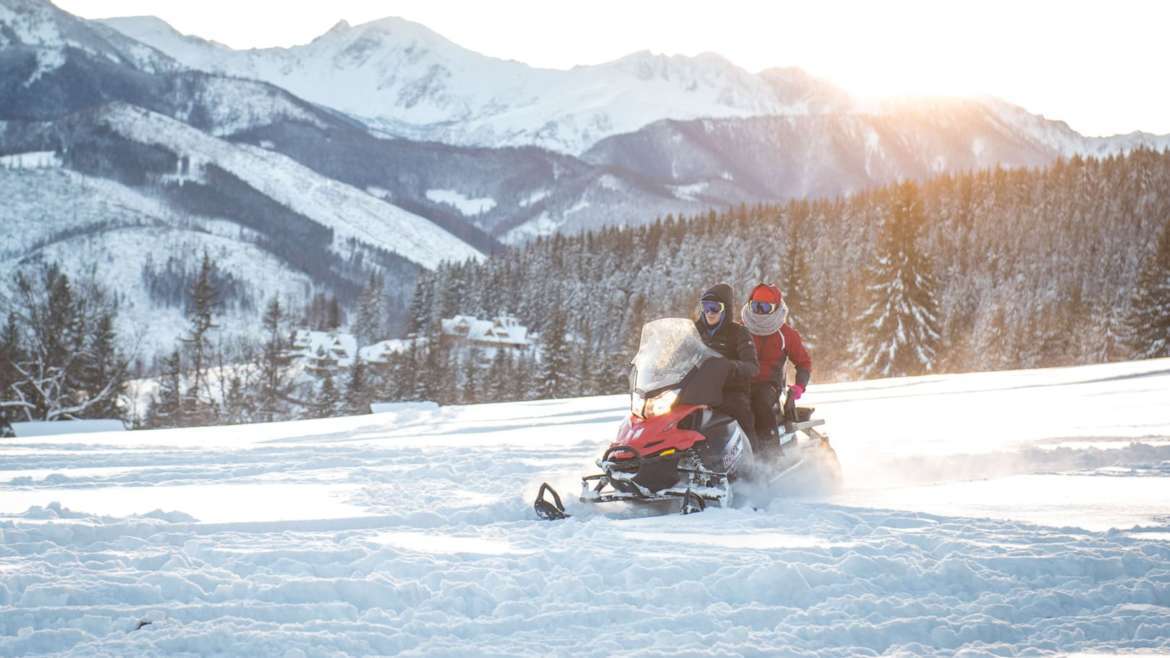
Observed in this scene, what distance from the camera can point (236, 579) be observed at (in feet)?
15.4

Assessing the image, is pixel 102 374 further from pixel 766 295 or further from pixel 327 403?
pixel 766 295

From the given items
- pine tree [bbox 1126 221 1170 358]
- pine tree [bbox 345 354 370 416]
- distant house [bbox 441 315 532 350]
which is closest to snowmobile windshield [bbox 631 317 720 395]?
pine tree [bbox 1126 221 1170 358]

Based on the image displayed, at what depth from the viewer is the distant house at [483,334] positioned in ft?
323

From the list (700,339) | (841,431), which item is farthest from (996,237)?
(700,339)

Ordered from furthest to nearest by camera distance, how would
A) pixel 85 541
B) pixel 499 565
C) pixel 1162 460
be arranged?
pixel 1162 460 → pixel 85 541 → pixel 499 565

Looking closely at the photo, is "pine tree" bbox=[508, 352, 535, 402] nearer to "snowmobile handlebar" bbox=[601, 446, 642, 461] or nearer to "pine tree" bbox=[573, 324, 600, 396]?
"pine tree" bbox=[573, 324, 600, 396]

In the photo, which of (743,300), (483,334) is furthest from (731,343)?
(483,334)

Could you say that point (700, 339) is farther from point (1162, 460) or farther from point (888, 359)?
point (888, 359)

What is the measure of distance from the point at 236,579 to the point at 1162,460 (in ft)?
29.9

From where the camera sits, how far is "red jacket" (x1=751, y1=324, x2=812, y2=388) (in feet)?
26.9

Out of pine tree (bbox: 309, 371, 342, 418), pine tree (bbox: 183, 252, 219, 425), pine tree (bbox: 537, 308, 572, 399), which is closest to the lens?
pine tree (bbox: 183, 252, 219, 425)

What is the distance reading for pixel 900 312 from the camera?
→ 4119cm

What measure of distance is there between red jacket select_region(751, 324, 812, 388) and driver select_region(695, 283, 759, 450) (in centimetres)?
55

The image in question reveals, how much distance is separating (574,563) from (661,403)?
7.24ft
